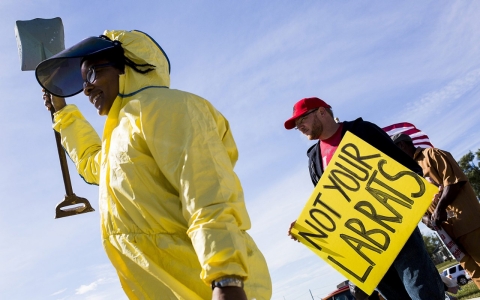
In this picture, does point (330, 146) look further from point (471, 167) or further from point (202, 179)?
point (471, 167)

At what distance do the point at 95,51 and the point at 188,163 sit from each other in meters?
0.92

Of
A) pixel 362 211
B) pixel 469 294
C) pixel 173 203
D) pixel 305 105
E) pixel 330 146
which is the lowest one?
pixel 469 294

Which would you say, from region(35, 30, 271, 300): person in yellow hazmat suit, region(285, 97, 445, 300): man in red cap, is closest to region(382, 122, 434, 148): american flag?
region(285, 97, 445, 300): man in red cap

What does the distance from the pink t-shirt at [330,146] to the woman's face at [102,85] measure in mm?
2238

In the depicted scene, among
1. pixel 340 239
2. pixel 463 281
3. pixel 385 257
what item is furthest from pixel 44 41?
pixel 463 281

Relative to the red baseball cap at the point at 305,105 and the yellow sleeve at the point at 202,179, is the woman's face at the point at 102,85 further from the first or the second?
the red baseball cap at the point at 305,105

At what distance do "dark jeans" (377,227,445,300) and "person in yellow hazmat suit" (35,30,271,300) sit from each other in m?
1.87

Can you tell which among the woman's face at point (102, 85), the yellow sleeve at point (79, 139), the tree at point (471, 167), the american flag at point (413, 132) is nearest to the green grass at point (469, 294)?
the american flag at point (413, 132)

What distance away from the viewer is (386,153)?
404cm

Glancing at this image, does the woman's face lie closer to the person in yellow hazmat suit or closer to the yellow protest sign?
the person in yellow hazmat suit

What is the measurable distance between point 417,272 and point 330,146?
126 centimetres

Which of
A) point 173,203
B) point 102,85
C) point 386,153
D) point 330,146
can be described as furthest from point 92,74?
point 386,153

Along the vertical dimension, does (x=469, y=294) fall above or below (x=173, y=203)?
below

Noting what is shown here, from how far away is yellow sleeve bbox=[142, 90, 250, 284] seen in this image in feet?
5.57
